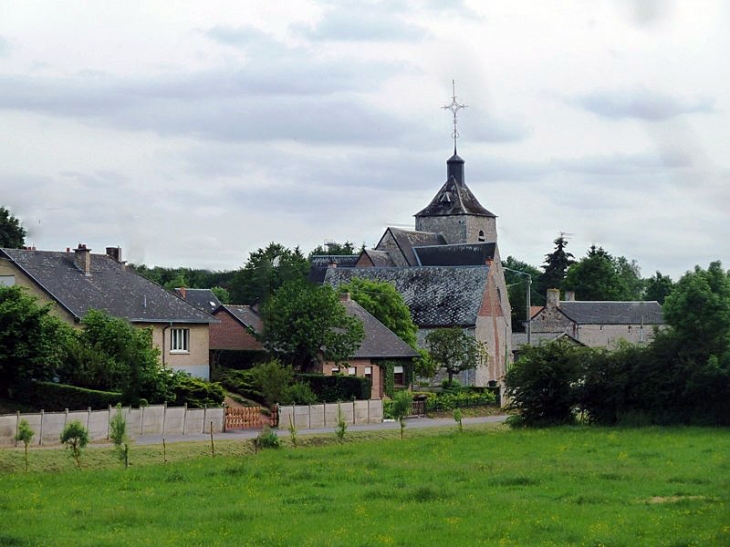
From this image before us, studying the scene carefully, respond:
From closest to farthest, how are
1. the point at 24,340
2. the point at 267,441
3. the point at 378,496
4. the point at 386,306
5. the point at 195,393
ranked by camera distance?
the point at 378,496, the point at 267,441, the point at 24,340, the point at 195,393, the point at 386,306

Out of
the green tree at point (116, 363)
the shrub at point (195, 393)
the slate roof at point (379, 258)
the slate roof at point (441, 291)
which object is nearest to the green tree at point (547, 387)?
the shrub at point (195, 393)

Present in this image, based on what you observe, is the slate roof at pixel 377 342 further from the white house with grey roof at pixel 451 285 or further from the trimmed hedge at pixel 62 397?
the trimmed hedge at pixel 62 397

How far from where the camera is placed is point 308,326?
59.1 meters

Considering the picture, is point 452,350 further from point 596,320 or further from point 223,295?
point 223,295

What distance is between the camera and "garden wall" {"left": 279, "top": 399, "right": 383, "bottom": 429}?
48.4 metres

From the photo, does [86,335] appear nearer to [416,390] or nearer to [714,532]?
[416,390]

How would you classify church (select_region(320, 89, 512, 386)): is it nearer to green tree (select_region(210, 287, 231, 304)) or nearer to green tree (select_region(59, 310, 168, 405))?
green tree (select_region(210, 287, 231, 304))

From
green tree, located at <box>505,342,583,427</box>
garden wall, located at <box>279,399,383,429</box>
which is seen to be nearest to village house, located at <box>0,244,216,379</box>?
garden wall, located at <box>279,399,383,429</box>

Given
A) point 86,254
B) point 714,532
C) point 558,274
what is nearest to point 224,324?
point 86,254

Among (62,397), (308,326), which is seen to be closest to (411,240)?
(308,326)

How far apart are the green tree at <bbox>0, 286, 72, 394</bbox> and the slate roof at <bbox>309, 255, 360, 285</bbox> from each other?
56254mm

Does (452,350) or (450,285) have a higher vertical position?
(450,285)

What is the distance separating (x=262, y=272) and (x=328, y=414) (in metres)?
50.4

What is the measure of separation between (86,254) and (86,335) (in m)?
10.7
